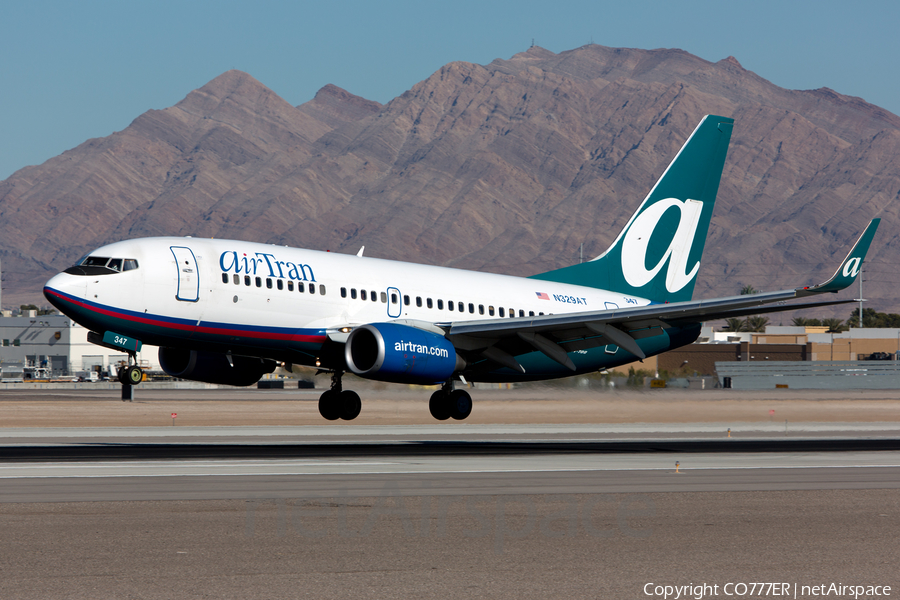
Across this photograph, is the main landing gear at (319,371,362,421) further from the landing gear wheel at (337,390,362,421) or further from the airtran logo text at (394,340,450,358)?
the airtran logo text at (394,340,450,358)

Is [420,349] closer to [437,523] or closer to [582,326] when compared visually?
[582,326]

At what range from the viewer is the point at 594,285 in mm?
45562

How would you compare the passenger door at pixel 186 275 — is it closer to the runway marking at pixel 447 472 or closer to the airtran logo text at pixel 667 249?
the runway marking at pixel 447 472

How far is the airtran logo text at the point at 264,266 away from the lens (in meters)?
34.1

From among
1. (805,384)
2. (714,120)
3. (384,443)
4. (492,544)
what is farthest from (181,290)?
(805,384)

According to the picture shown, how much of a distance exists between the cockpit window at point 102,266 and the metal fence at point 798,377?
67.6 m

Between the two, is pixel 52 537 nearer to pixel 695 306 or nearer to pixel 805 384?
pixel 695 306

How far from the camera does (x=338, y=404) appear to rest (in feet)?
129

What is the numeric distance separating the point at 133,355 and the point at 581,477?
583 inches

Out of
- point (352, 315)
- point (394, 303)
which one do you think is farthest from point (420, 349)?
point (394, 303)

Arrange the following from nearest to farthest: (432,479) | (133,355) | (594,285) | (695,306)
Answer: (432,479)
(133,355)
(695,306)
(594,285)

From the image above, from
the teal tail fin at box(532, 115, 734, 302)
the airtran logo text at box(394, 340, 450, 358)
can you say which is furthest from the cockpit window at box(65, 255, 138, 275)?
the teal tail fin at box(532, 115, 734, 302)

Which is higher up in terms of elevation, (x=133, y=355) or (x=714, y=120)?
(x=714, y=120)

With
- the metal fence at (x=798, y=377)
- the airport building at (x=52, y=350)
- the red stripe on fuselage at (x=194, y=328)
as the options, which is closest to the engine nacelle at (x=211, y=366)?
the red stripe on fuselage at (x=194, y=328)
